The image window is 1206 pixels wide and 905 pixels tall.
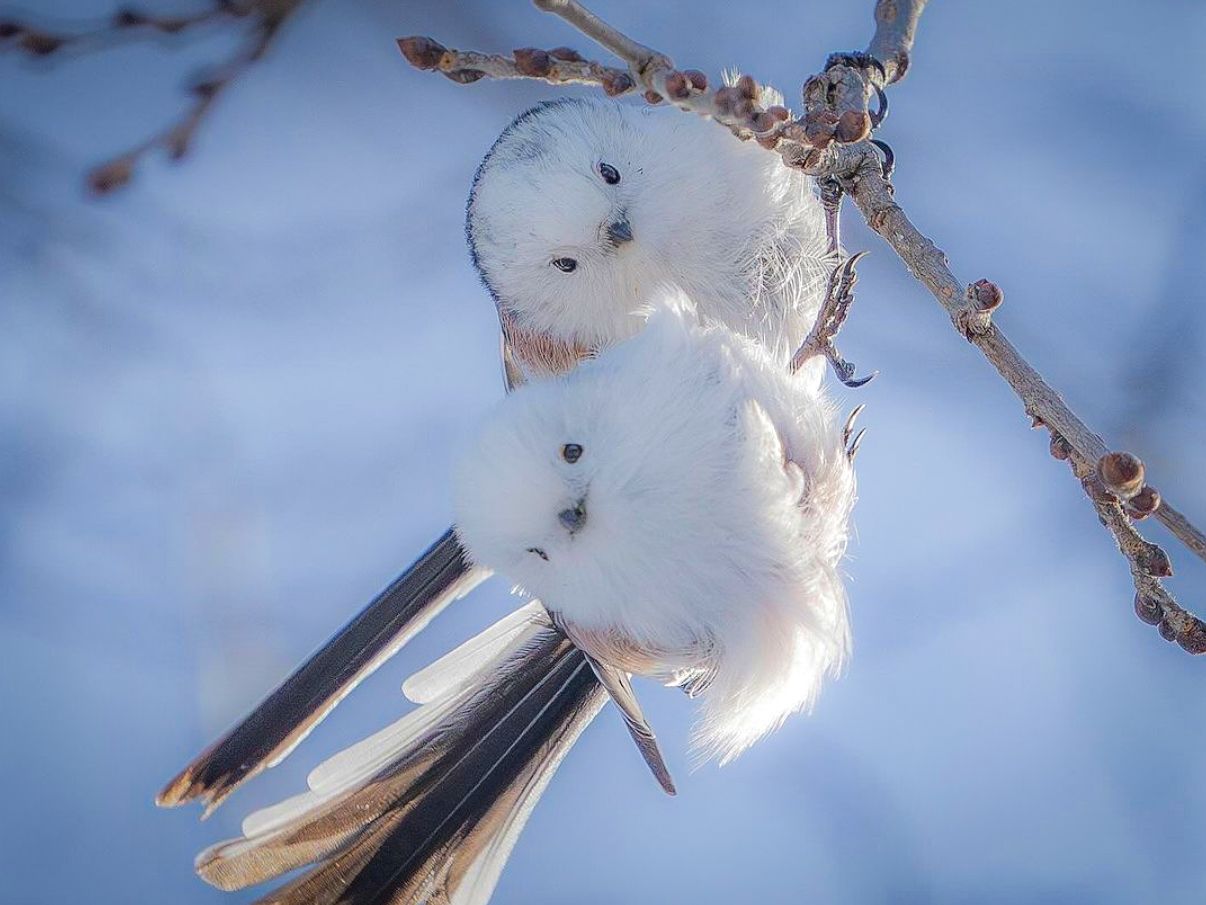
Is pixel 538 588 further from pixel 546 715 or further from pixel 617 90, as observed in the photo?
pixel 617 90

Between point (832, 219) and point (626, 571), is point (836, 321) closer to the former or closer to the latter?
point (832, 219)

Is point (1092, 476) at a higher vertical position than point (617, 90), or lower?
lower

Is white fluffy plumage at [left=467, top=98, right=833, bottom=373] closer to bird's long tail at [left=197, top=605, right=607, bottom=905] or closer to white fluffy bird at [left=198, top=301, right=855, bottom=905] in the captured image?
white fluffy bird at [left=198, top=301, right=855, bottom=905]

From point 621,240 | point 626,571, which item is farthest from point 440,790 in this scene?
point 621,240

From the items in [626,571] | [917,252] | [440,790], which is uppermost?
[917,252]

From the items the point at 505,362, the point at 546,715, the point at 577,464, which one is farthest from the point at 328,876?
the point at 505,362

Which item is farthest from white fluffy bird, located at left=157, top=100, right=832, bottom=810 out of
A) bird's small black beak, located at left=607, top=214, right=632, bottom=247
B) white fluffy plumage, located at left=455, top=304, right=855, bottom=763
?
white fluffy plumage, located at left=455, top=304, right=855, bottom=763
